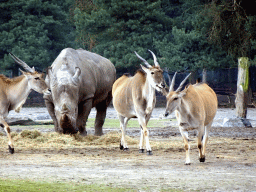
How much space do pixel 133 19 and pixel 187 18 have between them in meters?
3.30

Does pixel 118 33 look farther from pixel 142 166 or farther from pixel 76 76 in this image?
pixel 142 166

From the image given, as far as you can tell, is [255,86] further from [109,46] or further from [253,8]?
[253,8]

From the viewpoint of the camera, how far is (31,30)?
36.0m

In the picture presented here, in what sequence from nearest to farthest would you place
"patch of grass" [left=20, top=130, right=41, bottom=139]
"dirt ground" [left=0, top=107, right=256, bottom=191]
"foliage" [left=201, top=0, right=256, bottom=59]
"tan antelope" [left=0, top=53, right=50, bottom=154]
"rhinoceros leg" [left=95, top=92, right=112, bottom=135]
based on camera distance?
1. "dirt ground" [left=0, top=107, right=256, bottom=191]
2. "tan antelope" [left=0, top=53, right=50, bottom=154]
3. "patch of grass" [left=20, top=130, right=41, bottom=139]
4. "foliage" [left=201, top=0, right=256, bottom=59]
5. "rhinoceros leg" [left=95, top=92, right=112, bottom=135]

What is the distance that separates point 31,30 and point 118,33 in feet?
19.2

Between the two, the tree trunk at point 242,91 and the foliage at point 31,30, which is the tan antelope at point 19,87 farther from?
the foliage at point 31,30

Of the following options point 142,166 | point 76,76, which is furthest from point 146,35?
point 142,166

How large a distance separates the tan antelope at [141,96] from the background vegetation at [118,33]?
55.5 ft

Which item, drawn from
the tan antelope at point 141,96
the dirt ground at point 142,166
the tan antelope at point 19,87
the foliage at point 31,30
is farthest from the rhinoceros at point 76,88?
the foliage at point 31,30

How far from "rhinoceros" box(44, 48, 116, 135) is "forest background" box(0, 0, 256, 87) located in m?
13.6

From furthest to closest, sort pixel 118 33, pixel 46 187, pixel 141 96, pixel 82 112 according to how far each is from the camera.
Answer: pixel 118 33, pixel 82 112, pixel 141 96, pixel 46 187

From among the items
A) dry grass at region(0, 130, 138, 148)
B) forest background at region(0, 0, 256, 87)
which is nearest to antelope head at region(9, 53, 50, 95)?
dry grass at region(0, 130, 138, 148)

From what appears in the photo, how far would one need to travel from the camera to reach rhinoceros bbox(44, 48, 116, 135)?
1232cm

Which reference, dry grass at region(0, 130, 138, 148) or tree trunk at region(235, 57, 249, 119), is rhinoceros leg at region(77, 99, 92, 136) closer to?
dry grass at region(0, 130, 138, 148)
